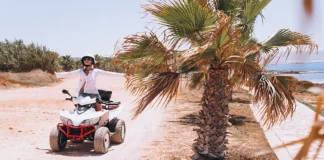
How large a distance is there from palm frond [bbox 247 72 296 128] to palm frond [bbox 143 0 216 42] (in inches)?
41.6

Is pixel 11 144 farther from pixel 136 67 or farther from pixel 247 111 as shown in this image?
pixel 247 111

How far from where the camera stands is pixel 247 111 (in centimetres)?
1502

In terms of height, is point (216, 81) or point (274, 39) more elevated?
point (274, 39)

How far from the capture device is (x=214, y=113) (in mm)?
5875

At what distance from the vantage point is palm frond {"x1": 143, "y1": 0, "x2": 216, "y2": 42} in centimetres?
501

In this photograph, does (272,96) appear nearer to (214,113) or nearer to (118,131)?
(214,113)

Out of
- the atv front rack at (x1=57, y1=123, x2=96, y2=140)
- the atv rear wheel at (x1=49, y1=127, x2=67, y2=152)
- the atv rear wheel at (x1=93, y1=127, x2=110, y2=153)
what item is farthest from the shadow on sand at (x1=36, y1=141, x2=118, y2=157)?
the atv front rack at (x1=57, y1=123, x2=96, y2=140)

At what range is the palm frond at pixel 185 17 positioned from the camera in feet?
16.4

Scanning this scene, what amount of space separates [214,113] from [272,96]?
945mm

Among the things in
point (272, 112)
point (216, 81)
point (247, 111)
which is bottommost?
point (247, 111)

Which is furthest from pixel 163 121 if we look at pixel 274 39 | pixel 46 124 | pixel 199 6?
pixel 199 6

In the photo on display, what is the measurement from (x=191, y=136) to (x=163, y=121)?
2626 millimetres

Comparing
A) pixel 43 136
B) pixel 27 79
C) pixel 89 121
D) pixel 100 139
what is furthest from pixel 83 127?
pixel 27 79

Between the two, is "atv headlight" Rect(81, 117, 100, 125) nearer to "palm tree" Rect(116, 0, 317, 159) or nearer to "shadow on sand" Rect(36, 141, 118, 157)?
"shadow on sand" Rect(36, 141, 118, 157)
